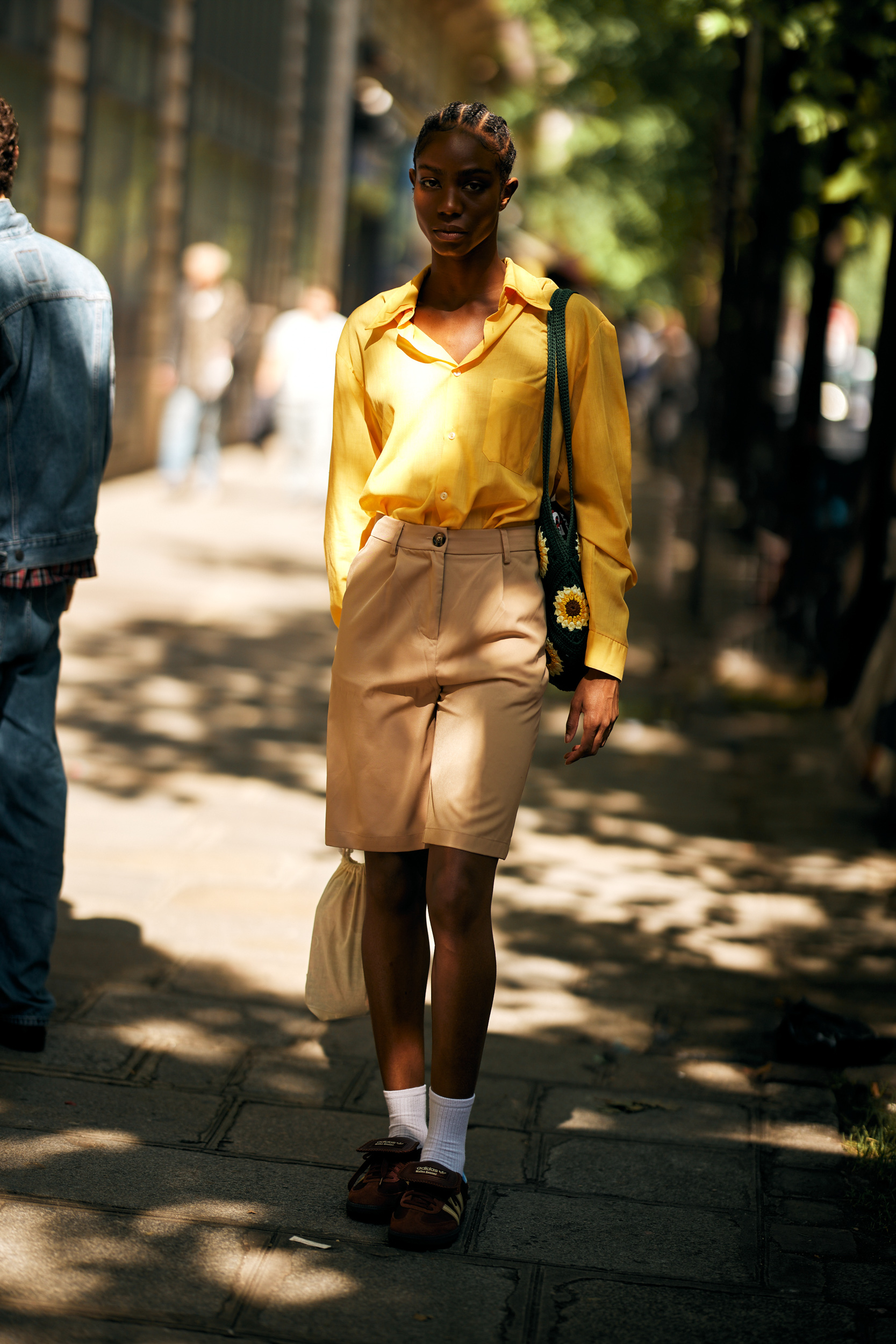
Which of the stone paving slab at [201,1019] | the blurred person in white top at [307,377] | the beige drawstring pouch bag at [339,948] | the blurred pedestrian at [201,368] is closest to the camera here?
the beige drawstring pouch bag at [339,948]

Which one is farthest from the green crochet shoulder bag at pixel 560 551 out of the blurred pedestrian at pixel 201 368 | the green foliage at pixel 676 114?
the blurred pedestrian at pixel 201 368

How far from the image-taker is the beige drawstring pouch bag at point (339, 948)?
11.2ft

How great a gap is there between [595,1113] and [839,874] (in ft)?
7.74

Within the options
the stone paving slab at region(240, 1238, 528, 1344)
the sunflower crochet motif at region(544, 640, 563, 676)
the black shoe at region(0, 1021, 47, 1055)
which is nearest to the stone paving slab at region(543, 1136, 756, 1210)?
the stone paving slab at region(240, 1238, 528, 1344)

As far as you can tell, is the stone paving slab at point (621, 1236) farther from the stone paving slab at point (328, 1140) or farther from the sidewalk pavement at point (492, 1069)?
the stone paving slab at point (328, 1140)

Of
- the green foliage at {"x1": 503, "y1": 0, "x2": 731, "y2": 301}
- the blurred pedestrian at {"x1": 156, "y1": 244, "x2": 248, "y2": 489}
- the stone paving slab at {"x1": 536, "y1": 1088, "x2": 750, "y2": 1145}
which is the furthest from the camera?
the green foliage at {"x1": 503, "y1": 0, "x2": 731, "y2": 301}

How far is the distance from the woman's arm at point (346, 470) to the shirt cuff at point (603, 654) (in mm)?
483

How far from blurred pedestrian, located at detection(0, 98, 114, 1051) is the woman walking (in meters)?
0.86

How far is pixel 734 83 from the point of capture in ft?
39.5

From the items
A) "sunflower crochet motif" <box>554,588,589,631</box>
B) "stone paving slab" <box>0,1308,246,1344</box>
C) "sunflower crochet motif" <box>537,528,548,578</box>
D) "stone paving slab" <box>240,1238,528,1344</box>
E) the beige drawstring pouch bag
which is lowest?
"stone paving slab" <box>240,1238,528,1344</box>

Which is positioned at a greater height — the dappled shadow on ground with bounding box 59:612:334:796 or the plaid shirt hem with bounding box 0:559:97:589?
the plaid shirt hem with bounding box 0:559:97:589

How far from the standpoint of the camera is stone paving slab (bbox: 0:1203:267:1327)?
2814 millimetres

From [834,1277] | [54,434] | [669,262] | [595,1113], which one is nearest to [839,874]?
[595,1113]

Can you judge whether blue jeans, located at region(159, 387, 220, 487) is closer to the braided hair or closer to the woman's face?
the braided hair
